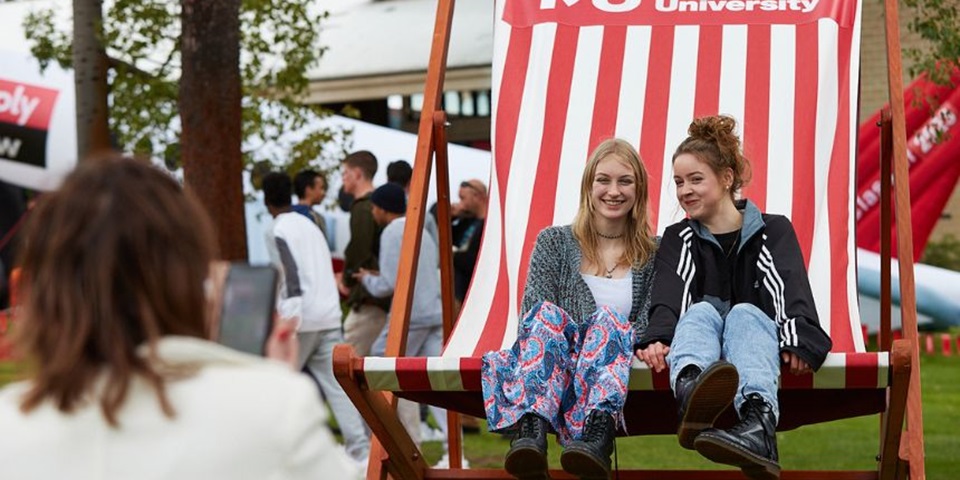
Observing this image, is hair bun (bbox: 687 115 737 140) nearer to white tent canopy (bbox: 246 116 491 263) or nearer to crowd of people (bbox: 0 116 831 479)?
crowd of people (bbox: 0 116 831 479)

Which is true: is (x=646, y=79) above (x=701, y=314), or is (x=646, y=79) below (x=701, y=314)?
above

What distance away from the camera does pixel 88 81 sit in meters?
8.30

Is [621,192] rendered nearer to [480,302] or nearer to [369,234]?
[480,302]

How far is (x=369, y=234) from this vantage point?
7.54 m

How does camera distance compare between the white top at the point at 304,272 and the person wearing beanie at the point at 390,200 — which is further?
the person wearing beanie at the point at 390,200

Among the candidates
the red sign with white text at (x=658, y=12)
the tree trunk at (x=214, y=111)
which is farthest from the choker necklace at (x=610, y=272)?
the tree trunk at (x=214, y=111)

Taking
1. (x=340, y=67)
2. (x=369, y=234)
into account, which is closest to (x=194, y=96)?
(x=369, y=234)

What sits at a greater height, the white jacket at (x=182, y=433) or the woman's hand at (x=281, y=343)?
the woman's hand at (x=281, y=343)

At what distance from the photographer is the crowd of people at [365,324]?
180cm

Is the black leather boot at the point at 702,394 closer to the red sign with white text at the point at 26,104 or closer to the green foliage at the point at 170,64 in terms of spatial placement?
the green foliage at the point at 170,64

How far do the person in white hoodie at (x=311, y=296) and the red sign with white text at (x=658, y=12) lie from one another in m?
1.48

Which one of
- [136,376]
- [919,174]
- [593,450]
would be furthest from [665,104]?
[919,174]

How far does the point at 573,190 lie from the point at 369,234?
2.17 m

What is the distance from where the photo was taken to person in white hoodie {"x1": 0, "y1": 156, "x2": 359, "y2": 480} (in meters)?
1.80
